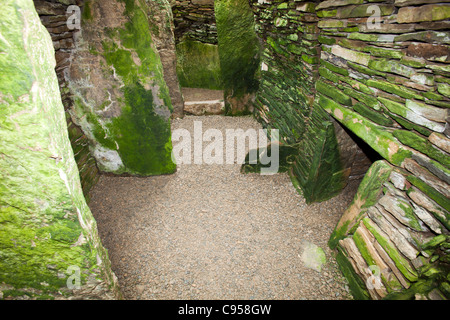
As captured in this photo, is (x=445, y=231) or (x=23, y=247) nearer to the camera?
(x=445, y=231)

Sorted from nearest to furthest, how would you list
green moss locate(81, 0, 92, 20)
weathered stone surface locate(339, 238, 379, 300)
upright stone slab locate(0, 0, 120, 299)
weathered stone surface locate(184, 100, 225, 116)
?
upright stone slab locate(0, 0, 120, 299) → weathered stone surface locate(339, 238, 379, 300) → green moss locate(81, 0, 92, 20) → weathered stone surface locate(184, 100, 225, 116)

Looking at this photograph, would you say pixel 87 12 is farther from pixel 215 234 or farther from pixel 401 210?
pixel 401 210

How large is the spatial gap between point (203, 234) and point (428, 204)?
2.08 metres

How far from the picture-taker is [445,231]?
1374 mm

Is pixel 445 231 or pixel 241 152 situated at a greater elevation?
pixel 445 231

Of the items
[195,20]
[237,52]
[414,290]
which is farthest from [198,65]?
[414,290]

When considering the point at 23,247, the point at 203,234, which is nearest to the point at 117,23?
the point at 23,247

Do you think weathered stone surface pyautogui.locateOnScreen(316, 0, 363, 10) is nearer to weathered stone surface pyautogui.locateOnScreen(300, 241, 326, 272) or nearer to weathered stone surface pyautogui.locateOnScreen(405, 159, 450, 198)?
weathered stone surface pyautogui.locateOnScreen(405, 159, 450, 198)

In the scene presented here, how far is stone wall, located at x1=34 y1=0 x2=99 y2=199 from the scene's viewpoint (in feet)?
7.64

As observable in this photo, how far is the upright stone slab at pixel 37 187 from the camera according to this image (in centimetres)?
110

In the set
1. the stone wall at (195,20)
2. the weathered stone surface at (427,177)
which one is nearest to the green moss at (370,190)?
the weathered stone surface at (427,177)

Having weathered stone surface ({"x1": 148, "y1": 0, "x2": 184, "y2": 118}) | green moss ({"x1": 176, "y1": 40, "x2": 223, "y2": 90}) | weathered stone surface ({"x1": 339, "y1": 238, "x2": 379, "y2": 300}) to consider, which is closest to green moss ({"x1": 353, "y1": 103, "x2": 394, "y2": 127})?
weathered stone surface ({"x1": 339, "y1": 238, "x2": 379, "y2": 300})

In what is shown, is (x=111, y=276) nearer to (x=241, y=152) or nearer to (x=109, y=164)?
(x=109, y=164)

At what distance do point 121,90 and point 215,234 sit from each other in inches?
85.3
